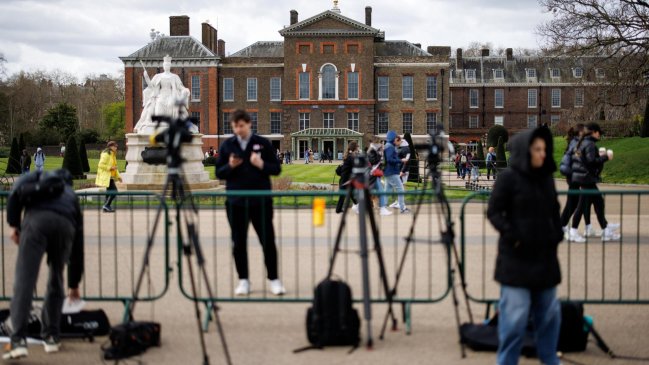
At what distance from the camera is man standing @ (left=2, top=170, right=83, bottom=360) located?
5.79m

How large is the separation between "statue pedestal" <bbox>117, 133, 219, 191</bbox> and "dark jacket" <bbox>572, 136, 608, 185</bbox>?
13.8 meters

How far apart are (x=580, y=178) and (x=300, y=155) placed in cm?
5705

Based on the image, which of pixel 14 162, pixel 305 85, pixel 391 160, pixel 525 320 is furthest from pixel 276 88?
pixel 525 320

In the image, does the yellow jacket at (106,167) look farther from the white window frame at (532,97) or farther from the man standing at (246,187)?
the white window frame at (532,97)

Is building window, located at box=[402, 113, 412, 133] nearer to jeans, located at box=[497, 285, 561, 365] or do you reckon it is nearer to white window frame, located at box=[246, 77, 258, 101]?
white window frame, located at box=[246, 77, 258, 101]

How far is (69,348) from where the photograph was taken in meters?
6.24

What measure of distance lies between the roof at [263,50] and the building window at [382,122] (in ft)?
37.3

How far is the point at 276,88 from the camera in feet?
223

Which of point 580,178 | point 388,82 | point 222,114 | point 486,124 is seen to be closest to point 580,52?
point 580,178

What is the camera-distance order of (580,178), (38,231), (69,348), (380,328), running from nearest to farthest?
(38,231) → (69,348) → (380,328) → (580,178)

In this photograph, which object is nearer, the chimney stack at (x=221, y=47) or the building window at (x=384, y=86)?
the building window at (x=384, y=86)

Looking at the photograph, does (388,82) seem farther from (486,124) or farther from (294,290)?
(294,290)

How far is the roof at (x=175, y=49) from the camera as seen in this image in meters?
66.3

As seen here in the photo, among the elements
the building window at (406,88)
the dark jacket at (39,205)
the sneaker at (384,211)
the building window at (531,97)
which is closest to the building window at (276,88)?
the building window at (406,88)
